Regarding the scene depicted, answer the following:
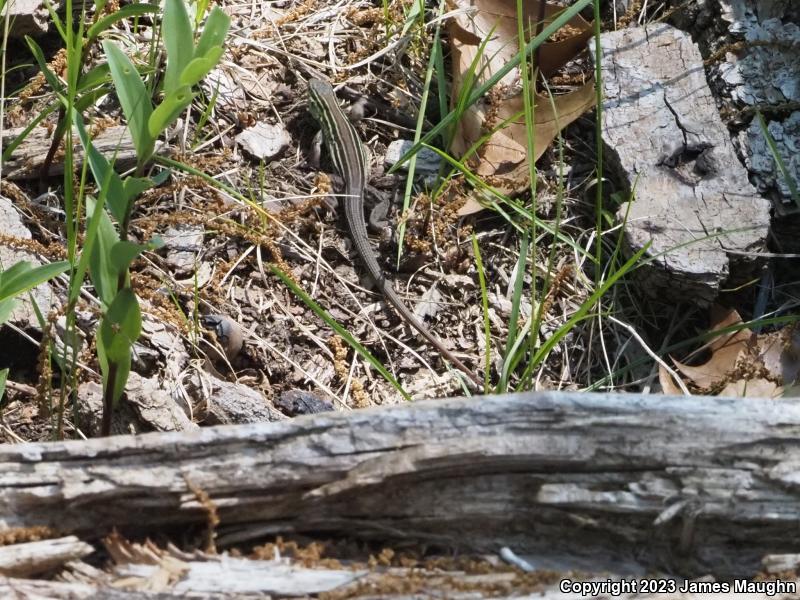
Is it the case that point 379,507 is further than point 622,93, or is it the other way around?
point 622,93

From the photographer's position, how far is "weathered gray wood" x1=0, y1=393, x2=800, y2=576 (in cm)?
172

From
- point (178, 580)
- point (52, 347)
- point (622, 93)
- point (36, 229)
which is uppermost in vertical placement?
point (622, 93)

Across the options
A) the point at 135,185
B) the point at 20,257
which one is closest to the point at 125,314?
the point at 135,185

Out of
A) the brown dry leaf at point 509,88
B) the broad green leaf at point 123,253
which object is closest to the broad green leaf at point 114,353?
the broad green leaf at point 123,253

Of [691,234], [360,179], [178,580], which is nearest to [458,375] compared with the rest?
[691,234]

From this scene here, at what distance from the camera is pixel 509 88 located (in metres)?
3.77

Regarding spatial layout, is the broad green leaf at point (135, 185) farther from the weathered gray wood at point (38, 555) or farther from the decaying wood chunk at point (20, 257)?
the decaying wood chunk at point (20, 257)

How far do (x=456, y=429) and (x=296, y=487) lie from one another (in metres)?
0.36

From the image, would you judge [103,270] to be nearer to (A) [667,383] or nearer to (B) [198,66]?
(B) [198,66]

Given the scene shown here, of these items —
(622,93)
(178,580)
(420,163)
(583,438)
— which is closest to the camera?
(178,580)

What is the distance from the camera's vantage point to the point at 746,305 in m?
A: 3.24

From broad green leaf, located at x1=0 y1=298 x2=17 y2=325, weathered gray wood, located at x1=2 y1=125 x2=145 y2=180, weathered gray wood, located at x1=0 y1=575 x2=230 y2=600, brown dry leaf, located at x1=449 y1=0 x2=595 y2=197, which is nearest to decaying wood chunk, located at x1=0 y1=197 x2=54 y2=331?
weathered gray wood, located at x1=2 y1=125 x2=145 y2=180

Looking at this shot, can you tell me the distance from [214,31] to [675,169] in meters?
2.06

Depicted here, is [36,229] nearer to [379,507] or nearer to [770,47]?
[379,507]
